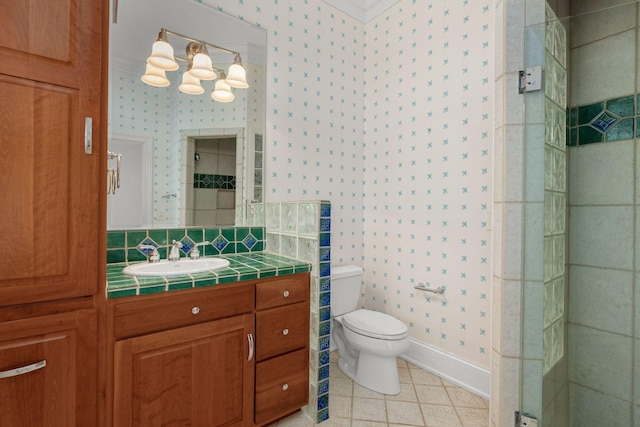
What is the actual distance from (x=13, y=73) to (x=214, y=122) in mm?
1059

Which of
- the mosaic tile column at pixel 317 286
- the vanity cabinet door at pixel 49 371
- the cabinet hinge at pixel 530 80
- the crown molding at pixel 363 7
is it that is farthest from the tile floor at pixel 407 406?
the crown molding at pixel 363 7

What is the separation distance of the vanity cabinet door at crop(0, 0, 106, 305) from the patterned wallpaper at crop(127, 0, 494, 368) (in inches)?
46.2

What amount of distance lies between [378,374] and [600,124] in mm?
1811

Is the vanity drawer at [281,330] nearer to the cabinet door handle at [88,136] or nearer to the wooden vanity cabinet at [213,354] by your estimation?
the wooden vanity cabinet at [213,354]

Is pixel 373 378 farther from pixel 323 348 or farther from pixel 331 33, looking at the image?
pixel 331 33

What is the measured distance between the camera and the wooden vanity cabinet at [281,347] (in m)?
1.52

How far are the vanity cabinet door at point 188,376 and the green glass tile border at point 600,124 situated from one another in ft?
5.79

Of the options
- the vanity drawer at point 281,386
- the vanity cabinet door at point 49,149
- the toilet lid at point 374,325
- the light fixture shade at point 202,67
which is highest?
the light fixture shade at point 202,67

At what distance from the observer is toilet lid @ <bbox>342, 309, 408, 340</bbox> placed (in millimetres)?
1934

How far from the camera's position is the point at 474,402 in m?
1.89

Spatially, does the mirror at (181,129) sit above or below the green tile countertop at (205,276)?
above

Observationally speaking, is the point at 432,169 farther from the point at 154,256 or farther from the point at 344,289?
the point at 154,256

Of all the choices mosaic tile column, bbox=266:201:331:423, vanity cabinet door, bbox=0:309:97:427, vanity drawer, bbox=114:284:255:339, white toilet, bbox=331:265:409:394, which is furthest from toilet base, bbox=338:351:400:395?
vanity cabinet door, bbox=0:309:97:427

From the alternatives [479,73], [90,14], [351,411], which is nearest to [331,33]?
[479,73]
